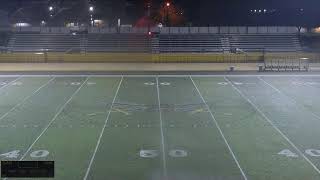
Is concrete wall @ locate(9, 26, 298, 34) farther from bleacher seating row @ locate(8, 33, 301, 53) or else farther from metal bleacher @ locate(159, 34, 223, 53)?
metal bleacher @ locate(159, 34, 223, 53)

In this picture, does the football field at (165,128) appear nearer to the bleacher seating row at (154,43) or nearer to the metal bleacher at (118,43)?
the bleacher seating row at (154,43)

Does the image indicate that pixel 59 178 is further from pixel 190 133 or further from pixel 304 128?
pixel 304 128

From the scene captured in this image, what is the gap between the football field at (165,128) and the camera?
13.4m

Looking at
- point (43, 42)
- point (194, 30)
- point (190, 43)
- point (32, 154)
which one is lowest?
point (32, 154)

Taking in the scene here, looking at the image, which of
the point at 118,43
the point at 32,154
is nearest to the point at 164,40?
the point at 118,43

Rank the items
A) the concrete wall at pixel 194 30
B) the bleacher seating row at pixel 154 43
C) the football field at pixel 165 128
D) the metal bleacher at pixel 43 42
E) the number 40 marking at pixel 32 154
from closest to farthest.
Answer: the football field at pixel 165 128, the number 40 marking at pixel 32 154, the metal bleacher at pixel 43 42, the bleacher seating row at pixel 154 43, the concrete wall at pixel 194 30

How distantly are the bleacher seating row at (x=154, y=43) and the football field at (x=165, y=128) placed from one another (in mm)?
17222

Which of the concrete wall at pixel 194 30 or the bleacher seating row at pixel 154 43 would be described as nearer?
the bleacher seating row at pixel 154 43

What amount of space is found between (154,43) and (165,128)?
29.9 metres

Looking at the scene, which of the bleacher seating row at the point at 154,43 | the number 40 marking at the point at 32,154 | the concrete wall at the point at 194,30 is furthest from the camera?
the concrete wall at the point at 194,30

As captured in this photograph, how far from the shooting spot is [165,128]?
1800 centimetres

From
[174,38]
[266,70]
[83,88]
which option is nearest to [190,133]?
[83,88]

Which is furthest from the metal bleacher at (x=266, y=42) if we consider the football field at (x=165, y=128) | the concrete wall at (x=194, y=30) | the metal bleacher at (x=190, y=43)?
the football field at (x=165, y=128)

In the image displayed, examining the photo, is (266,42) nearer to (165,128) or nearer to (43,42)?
(43,42)
